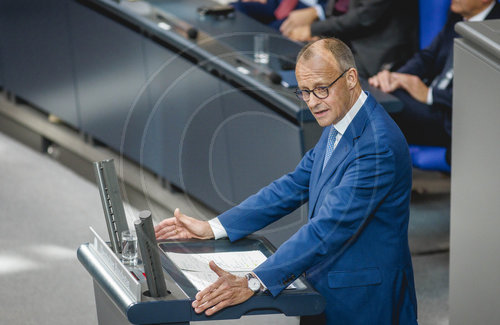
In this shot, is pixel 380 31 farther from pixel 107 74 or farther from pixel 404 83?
pixel 107 74

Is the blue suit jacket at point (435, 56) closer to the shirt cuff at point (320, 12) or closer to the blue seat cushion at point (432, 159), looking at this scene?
the blue seat cushion at point (432, 159)

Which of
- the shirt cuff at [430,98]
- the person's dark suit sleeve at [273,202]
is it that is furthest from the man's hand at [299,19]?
the person's dark suit sleeve at [273,202]

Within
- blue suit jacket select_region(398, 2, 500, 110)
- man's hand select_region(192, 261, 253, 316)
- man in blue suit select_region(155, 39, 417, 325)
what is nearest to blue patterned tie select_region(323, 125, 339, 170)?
man in blue suit select_region(155, 39, 417, 325)

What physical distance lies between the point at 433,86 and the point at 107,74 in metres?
1.87

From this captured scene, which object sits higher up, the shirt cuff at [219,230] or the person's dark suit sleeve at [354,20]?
the shirt cuff at [219,230]

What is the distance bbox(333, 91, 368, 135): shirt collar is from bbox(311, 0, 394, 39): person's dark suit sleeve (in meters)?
2.67

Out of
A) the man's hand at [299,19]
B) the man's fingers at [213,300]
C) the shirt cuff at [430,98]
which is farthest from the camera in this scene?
the man's hand at [299,19]

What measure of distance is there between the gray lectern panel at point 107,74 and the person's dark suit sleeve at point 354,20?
3.63ft

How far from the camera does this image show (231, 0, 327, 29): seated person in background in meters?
5.56

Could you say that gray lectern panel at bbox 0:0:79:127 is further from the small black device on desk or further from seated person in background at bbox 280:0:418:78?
seated person in background at bbox 280:0:418:78

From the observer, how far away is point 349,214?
2.01 meters

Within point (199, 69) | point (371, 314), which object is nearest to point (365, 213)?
point (371, 314)

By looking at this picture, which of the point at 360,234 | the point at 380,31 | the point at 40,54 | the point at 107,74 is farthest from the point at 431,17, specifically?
the point at 360,234

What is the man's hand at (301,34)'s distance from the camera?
5148mm
